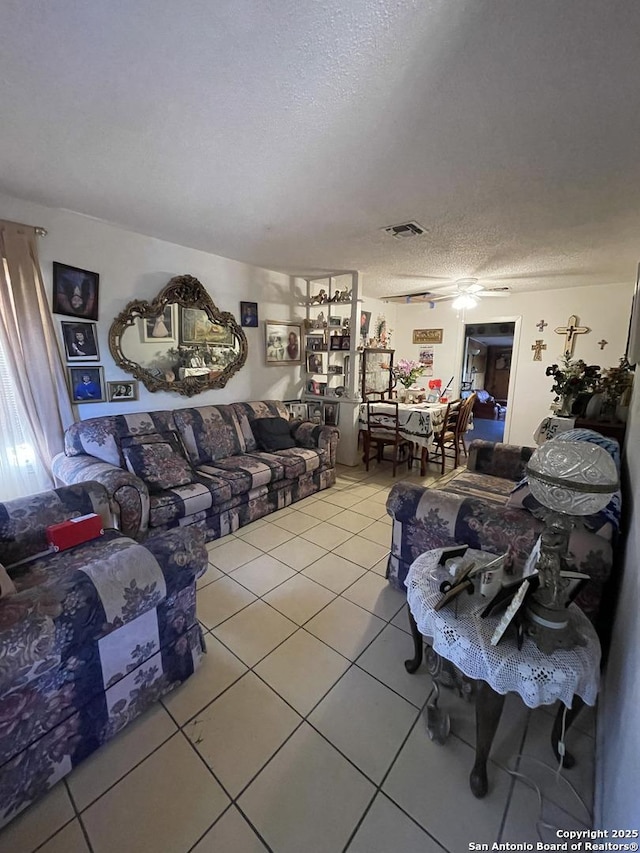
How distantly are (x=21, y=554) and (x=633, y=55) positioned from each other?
2.98 meters

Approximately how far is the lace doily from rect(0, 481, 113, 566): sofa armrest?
5.67 ft

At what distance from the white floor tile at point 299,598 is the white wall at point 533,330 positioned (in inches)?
175

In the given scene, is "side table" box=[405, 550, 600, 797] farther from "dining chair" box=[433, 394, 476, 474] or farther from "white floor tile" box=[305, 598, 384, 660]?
"dining chair" box=[433, 394, 476, 474]

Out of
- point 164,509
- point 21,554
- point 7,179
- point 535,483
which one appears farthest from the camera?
point 164,509

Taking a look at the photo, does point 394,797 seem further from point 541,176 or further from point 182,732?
point 541,176

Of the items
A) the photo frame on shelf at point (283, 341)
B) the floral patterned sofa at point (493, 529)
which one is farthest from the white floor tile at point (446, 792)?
the photo frame on shelf at point (283, 341)

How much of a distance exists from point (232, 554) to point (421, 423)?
98.7 inches

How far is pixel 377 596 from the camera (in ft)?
6.52

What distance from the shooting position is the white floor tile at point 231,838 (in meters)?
0.96

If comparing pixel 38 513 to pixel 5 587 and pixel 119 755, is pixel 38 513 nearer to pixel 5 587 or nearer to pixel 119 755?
pixel 5 587

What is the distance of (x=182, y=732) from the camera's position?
1.26 metres

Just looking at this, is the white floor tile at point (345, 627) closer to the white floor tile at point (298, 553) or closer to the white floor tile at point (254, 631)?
the white floor tile at point (254, 631)

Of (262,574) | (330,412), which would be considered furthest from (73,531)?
(330,412)

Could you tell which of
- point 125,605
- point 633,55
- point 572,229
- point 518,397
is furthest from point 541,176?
point 518,397
